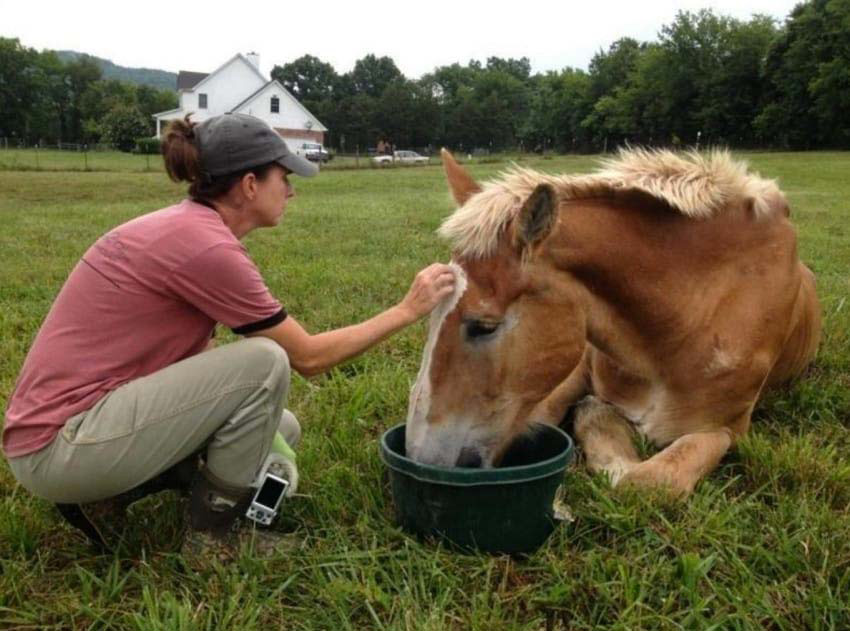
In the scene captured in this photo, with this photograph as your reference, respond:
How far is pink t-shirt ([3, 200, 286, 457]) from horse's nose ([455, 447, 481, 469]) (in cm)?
86

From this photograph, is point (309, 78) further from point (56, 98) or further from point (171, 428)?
point (171, 428)

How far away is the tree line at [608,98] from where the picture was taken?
2195 inches

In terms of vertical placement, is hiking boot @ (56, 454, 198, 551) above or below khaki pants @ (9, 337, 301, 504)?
below

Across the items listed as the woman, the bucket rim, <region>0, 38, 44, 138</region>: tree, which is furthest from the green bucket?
<region>0, 38, 44, 138</region>: tree

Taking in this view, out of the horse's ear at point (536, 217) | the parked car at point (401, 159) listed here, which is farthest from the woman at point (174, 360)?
the parked car at point (401, 159)

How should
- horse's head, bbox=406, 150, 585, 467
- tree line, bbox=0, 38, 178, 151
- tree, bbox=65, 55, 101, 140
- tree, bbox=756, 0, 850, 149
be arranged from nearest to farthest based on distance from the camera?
1. horse's head, bbox=406, 150, 585, 467
2. tree, bbox=756, 0, 850, 149
3. tree line, bbox=0, 38, 178, 151
4. tree, bbox=65, 55, 101, 140

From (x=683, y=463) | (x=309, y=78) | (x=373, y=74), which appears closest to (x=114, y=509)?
(x=683, y=463)

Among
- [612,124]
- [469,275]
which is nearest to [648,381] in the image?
[469,275]

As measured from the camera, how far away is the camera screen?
8.79ft

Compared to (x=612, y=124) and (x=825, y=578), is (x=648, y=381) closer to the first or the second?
(x=825, y=578)

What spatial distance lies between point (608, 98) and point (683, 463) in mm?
79267

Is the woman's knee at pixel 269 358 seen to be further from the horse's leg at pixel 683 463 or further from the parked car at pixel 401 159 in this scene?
the parked car at pixel 401 159

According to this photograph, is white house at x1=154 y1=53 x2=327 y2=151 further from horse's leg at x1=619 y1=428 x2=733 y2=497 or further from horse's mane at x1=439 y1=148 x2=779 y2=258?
horse's leg at x1=619 y1=428 x2=733 y2=497

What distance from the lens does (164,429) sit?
96.8 inches
